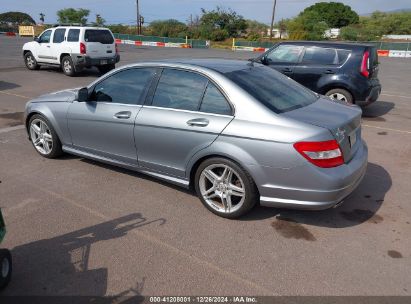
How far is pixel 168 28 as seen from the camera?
61.8 m

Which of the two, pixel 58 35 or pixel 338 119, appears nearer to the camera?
pixel 338 119

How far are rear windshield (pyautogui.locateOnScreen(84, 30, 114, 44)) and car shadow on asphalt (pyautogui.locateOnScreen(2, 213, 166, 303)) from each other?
11973 mm

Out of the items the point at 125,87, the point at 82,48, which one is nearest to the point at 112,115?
the point at 125,87

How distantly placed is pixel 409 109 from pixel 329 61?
280cm

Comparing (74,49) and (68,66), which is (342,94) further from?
(68,66)

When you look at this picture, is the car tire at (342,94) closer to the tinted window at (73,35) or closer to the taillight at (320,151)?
the taillight at (320,151)

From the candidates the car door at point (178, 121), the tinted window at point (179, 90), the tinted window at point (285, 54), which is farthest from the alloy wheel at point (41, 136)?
the tinted window at point (285, 54)

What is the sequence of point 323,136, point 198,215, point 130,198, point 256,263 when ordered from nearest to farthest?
point 256,263
point 323,136
point 198,215
point 130,198

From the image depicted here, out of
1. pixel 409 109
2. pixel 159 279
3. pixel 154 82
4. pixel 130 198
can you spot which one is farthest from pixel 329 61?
pixel 159 279

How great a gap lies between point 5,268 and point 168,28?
205 ft

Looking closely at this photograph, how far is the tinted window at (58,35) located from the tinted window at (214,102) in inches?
491

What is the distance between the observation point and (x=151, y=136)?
14.0 feet

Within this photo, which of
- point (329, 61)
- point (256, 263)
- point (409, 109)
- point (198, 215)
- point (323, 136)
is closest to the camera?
point (256, 263)

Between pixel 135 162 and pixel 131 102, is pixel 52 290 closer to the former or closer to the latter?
pixel 135 162
